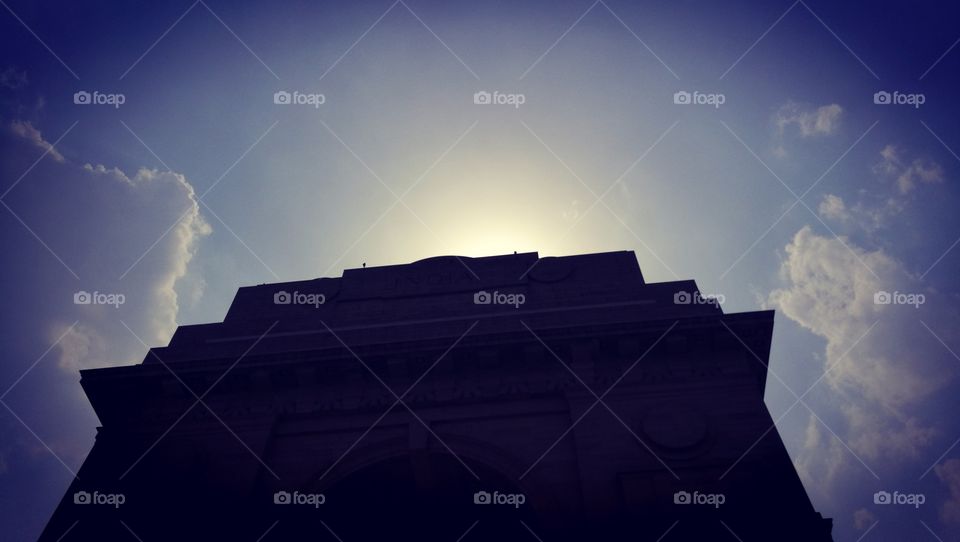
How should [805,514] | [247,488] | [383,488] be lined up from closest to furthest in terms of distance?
[805,514], [247,488], [383,488]

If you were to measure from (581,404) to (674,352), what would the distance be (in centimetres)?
308

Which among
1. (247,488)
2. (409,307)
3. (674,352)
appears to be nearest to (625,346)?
(674,352)

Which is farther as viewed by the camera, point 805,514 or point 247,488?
point 247,488

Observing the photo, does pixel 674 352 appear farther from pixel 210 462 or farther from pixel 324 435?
pixel 210 462

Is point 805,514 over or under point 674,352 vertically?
under

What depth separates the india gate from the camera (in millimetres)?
16844

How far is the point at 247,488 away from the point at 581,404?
8949 mm

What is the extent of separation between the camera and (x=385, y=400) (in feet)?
63.6

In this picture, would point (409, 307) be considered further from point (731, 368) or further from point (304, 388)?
point (731, 368)

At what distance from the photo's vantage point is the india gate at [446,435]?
1684 cm

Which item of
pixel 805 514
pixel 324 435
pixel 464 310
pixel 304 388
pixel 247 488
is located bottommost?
pixel 805 514

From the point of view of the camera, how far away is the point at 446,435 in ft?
61.1

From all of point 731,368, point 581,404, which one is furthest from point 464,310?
point 731,368

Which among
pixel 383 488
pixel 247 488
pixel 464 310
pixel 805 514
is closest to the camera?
pixel 805 514
